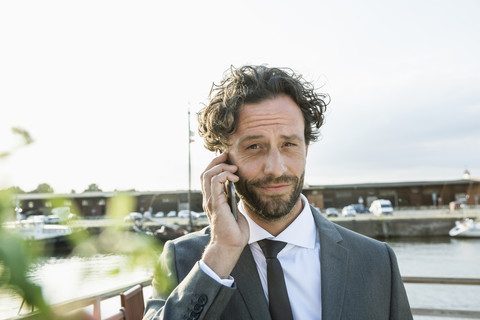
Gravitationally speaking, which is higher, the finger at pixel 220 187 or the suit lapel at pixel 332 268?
the finger at pixel 220 187

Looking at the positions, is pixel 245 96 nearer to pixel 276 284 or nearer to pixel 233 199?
pixel 233 199

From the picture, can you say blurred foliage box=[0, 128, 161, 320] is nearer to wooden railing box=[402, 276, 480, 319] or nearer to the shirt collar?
the shirt collar

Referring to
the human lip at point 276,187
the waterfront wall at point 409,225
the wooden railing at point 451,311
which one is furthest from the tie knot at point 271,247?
the waterfront wall at point 409,225

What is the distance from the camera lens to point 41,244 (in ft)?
1.44

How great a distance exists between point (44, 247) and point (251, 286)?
4.33 feet

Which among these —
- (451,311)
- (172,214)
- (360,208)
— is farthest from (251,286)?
(360,208)

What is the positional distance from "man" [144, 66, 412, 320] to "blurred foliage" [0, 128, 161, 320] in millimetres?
957

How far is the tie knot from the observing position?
5.87 ft

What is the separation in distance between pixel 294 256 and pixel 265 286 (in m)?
0.20

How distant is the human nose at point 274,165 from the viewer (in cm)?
171

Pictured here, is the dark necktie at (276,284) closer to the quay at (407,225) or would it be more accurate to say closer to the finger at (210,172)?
the finger at (210,172)

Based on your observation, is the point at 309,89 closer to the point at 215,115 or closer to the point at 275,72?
the point at 275,72

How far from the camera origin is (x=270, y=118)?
1881 millimetres

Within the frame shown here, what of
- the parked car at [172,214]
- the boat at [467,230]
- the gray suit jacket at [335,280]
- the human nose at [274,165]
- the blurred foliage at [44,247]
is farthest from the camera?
the parked car at [172,214]
